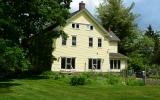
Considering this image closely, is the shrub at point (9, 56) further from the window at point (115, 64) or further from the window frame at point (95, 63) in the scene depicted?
the window at point (115, 64)

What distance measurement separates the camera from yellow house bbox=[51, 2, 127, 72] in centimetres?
5981

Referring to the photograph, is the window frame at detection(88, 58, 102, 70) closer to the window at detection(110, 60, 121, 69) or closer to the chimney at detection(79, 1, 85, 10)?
the window at detection(110, 60, 121, 69)

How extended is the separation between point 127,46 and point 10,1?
150ft

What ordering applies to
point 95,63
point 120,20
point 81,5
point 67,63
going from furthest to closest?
point 120,20 < point 95,63 < point 81,5 < point 67,63

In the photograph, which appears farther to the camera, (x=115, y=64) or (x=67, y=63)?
(x=115, y=64)

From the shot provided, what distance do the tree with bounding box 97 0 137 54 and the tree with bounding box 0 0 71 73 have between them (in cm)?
3006

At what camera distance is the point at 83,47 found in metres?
61.7

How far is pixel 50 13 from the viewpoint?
44031 mm

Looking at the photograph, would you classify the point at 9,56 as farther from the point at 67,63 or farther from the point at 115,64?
the point at 115,64

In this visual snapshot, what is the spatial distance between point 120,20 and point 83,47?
23.3m

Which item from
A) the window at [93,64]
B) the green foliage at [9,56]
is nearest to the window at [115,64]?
the window at [93,64]

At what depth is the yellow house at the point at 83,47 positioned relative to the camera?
59812 mm

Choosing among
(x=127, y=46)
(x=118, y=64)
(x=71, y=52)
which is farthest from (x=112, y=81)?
(x=127, y=46)

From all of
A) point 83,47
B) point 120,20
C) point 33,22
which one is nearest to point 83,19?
point 83,47
